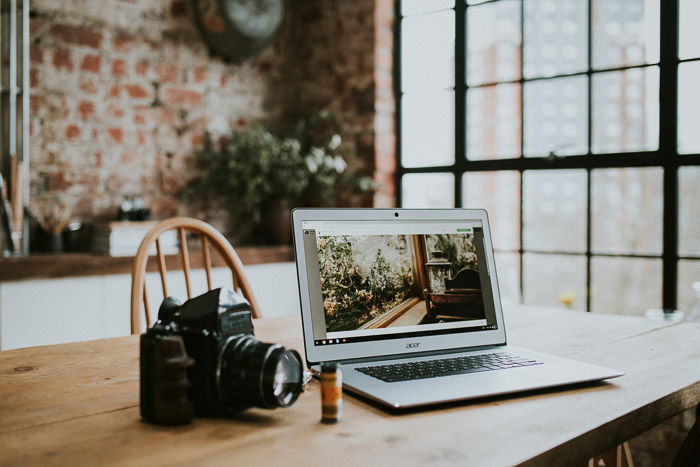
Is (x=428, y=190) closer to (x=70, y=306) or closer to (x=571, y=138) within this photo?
(x=571, y=138)

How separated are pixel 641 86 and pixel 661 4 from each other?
0.30 m

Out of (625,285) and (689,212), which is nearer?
(689,212)

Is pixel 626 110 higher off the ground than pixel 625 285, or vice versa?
pixel 626 110

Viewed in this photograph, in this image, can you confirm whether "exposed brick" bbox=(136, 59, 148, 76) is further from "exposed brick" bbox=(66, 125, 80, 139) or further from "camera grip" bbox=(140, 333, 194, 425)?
"camera grip" bbox=(140, 333, 194, 425)

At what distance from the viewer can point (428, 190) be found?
3248mm

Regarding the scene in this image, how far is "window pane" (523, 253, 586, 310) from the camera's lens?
8.82 ft

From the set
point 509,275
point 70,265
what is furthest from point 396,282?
point 509,275

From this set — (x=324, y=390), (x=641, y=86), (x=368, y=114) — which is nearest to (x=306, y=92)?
(x=368, y=114)

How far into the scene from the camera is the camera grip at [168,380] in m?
0.84

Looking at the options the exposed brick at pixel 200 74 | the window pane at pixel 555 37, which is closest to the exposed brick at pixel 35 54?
the exposed brick at pixel 200 74

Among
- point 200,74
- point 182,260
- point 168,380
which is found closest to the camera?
point 168,380

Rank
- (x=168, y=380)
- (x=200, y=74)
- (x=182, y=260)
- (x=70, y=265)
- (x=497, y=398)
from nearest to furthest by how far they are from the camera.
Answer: (x=168, y=380)
(x=497, y=398)
(x=182, y=260)
(x=70, y=265)
(x=200, y=74)

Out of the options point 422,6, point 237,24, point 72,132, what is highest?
point 422,6

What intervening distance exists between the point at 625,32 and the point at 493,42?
0.58 meters
